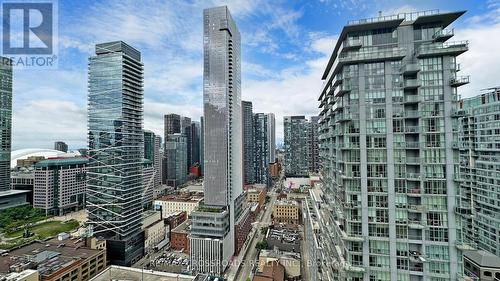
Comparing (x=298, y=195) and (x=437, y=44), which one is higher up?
(x=437, y=44)

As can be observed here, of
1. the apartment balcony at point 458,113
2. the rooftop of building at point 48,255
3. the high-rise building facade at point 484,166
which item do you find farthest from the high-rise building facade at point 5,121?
the high-rise building facade at point 484,166

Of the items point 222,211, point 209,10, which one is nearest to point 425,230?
point 222,211

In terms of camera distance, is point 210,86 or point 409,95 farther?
point 210,86

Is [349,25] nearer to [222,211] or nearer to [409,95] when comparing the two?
[409,95]

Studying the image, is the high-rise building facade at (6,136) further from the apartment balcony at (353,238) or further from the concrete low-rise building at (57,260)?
the apartment balcony at (353,238)

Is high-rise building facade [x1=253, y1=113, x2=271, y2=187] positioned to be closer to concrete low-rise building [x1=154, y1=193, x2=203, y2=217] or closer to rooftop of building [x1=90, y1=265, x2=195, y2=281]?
concrete low-rise building [x1=154, y1=193, x2=203, y2=217]

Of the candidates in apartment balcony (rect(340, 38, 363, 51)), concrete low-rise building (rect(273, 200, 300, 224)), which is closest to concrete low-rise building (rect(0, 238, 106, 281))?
apartment balcony (rect(340, 38, 363, 51))

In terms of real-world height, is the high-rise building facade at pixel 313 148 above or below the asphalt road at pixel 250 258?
above
